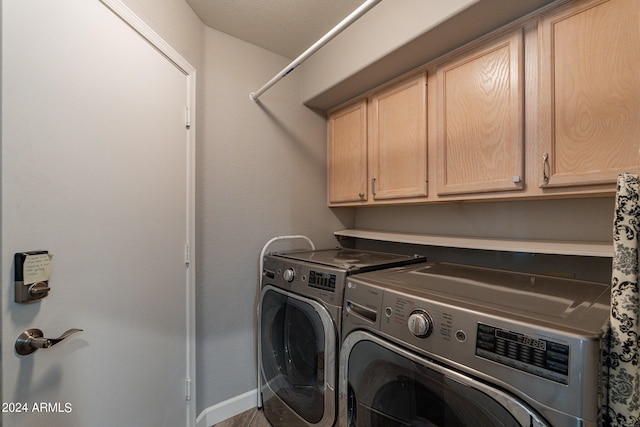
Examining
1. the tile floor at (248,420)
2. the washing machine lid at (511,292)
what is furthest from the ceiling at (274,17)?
the tile floor at (248,420)

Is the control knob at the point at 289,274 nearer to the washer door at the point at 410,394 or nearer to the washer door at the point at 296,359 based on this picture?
the washer door at the point at 296,359

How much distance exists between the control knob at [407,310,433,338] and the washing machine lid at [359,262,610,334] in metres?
0.06

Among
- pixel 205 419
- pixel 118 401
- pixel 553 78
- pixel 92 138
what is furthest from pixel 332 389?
pixel 553 78

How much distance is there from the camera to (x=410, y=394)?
926 mm

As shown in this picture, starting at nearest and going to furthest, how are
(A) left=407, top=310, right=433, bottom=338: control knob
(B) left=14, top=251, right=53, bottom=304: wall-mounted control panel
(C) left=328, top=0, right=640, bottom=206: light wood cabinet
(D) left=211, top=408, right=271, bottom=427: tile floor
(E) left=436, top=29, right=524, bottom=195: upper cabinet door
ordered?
(B) left=14, top=251, right=53, bottom=304: wall-mounted control panel, (A) left=407, top=310, right=433, bottom=338: control knob, (C) left=328, top=0, right=640, bottom=206: light wood cabinet, (E) left=436, top=29, right=524, bottom=195: upper cabinet door, (D) left=211, top=408, right=271, bottom=427: tile floor

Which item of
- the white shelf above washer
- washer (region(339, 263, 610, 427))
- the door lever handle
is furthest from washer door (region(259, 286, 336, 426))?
the door lever handle

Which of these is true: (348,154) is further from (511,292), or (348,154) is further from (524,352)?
(524,352)

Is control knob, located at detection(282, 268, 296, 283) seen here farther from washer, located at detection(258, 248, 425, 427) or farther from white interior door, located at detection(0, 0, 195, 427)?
white interior door, located at detection(0, 0, 195, 427)

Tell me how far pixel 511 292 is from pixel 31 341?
1581 millimetres

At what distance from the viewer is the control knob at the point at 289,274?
1.50 m

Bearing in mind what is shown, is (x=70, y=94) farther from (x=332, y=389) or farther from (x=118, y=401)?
(x=332, y=389)

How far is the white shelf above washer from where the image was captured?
1093mm

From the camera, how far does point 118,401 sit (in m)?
1.05

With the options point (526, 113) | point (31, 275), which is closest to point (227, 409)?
point (31, 275)
